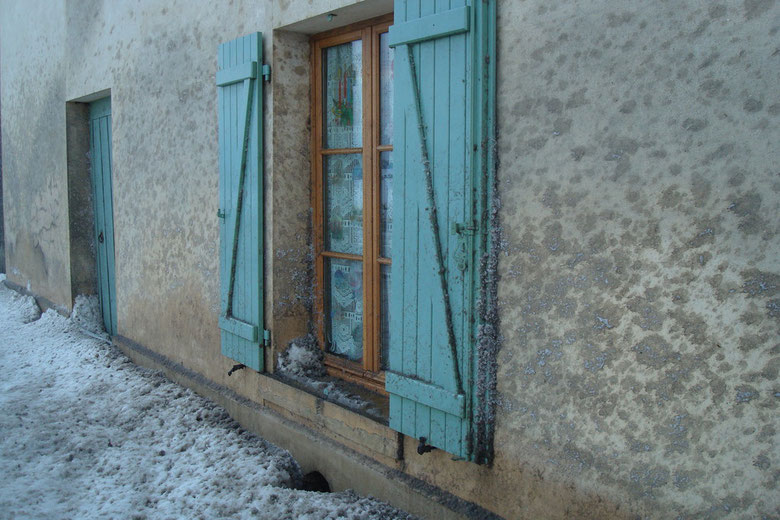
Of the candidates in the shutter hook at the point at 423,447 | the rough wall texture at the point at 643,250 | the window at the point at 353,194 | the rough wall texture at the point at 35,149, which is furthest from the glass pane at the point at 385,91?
the rough wall texture at the point at 35,149

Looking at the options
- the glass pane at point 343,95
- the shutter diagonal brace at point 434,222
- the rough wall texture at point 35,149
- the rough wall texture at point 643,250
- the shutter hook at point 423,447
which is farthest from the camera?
the rough wall texture at point 35,149

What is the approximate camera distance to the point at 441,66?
2527 millimetres

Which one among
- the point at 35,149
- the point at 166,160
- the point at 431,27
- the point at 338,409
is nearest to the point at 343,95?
the point at 431,27

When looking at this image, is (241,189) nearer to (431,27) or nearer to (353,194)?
(353,194)

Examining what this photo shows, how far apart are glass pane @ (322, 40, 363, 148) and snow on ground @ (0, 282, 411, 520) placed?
167 cm

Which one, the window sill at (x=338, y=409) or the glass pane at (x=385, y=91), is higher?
the glass pane at (x=385, y=91)

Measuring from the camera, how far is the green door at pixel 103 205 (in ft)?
19.3

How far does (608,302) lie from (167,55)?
11.5 feet

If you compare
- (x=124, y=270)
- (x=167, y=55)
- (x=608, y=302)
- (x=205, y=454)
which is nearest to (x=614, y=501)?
(x=608, y=302)

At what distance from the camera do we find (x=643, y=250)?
1997mm

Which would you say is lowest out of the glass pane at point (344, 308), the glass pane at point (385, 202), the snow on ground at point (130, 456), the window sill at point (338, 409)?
the snow on ground at point (130, 456)

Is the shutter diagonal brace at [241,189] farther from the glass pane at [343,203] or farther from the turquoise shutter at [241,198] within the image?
the glass pane at [343,203]

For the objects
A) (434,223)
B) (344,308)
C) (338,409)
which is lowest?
(338,409)

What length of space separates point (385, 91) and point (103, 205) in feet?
12.5
